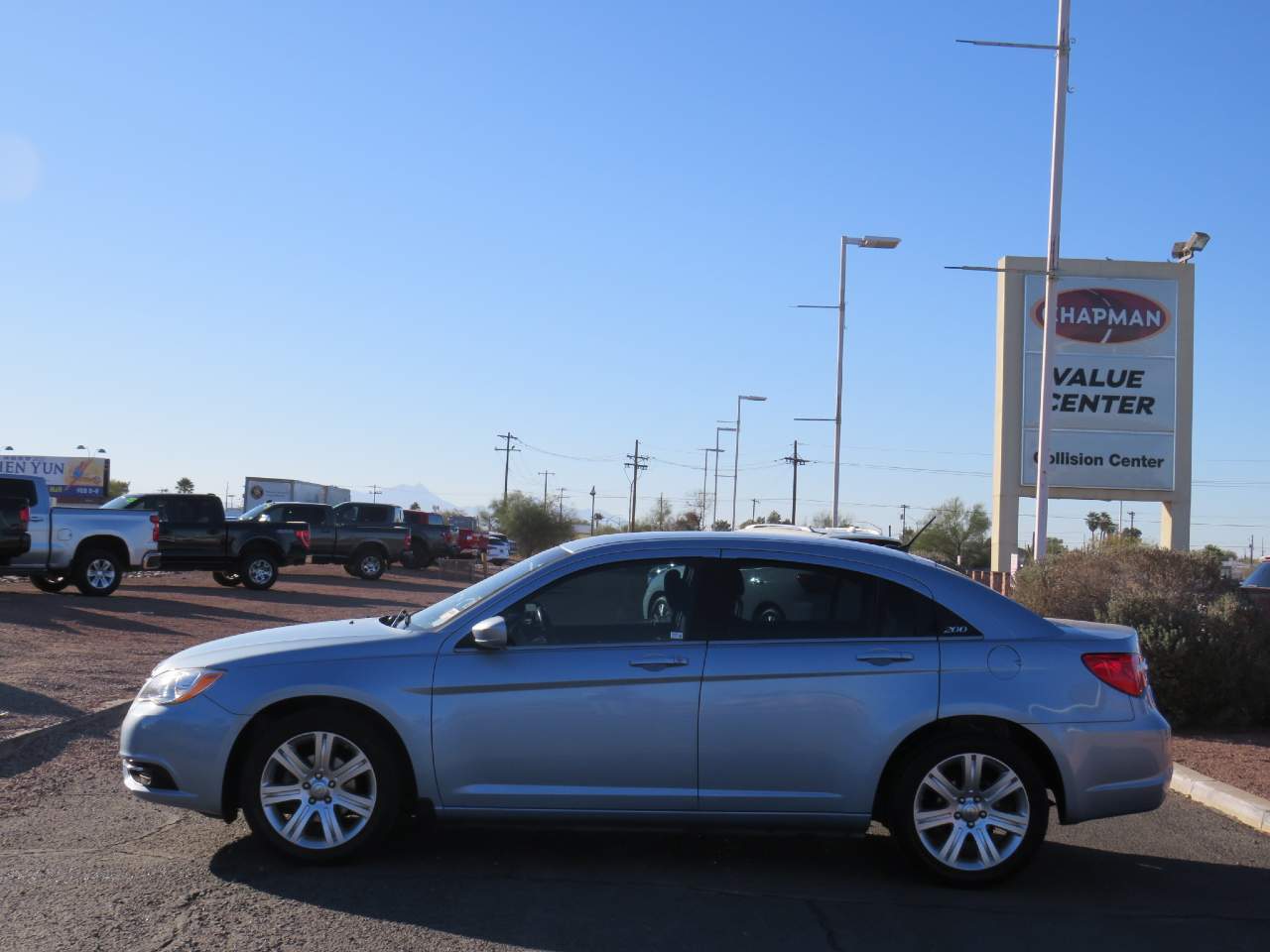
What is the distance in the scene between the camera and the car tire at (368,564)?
3544 cm

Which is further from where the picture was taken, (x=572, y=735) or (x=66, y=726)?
(x=66, y=726)

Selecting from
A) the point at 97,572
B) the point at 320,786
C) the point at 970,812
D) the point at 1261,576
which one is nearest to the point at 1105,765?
the point at 970,812

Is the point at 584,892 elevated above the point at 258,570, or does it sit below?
below

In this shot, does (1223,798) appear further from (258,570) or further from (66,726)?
(258,570)

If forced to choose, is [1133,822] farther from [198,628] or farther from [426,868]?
[198,628]

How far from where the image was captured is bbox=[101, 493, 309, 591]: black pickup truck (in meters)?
27.2

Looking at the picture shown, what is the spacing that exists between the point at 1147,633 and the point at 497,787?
23.8 feet

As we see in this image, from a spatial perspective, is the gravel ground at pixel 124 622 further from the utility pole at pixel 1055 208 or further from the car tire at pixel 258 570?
the utility pole at pixel 1055 208

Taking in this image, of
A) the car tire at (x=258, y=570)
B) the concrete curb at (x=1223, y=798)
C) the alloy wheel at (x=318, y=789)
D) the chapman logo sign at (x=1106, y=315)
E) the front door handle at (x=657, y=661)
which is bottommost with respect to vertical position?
the concrete curb at (x=1223, y=798)

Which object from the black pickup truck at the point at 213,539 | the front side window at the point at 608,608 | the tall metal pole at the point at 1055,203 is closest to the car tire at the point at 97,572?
the black pickup truck at the point at 213,539

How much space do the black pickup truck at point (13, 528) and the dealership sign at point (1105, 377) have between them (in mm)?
21422

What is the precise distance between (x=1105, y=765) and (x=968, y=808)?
722mm

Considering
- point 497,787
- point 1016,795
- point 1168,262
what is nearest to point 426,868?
point 497,787

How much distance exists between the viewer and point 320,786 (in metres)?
6.41
